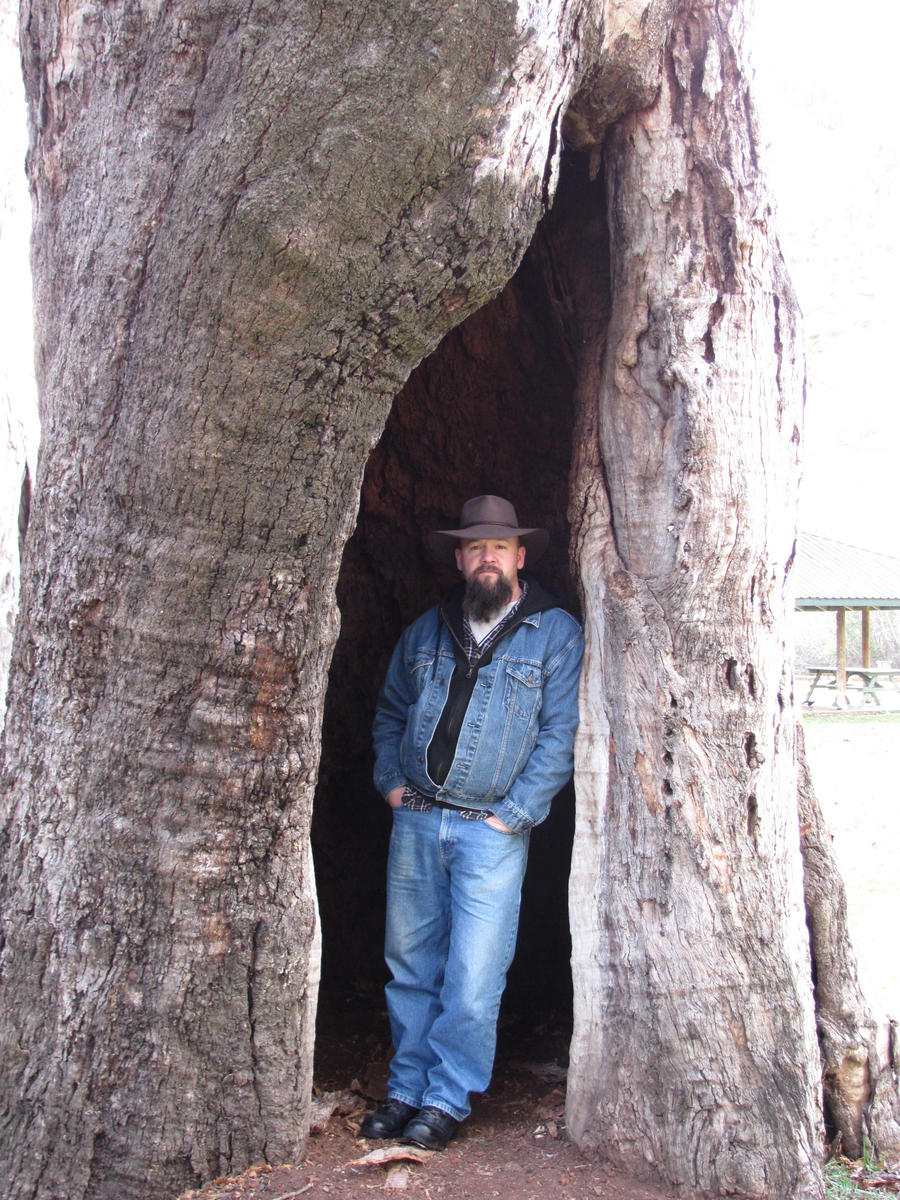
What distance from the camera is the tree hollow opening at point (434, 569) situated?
4895 millimetres

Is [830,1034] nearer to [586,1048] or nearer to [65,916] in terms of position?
[586,1048]

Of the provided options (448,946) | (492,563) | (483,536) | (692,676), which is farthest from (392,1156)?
(483,536)

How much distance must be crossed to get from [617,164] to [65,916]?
10.4 ft

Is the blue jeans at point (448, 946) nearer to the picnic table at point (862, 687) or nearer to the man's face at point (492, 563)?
the man's face at point (492, 563)

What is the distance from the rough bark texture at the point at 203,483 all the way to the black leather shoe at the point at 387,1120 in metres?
0.61

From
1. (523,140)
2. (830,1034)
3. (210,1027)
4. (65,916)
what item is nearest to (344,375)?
(523,140)

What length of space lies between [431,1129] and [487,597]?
1899mm

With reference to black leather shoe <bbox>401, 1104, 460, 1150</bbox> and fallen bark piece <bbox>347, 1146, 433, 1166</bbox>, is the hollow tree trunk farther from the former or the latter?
fallen bark piece <bbox>347, 1146, 433, 1166</bbox>

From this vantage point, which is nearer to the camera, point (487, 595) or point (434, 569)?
point (487, 595)

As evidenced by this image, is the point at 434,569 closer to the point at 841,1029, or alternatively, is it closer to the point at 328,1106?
the point at 328,1106

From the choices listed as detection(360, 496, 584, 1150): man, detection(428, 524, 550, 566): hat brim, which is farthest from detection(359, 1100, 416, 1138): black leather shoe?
detection(428, 524, 550, 566): hat brim

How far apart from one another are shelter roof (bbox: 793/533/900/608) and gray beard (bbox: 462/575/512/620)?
16887 millimetres

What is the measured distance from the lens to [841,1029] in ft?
11.8

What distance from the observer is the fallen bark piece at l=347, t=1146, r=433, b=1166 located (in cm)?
309
